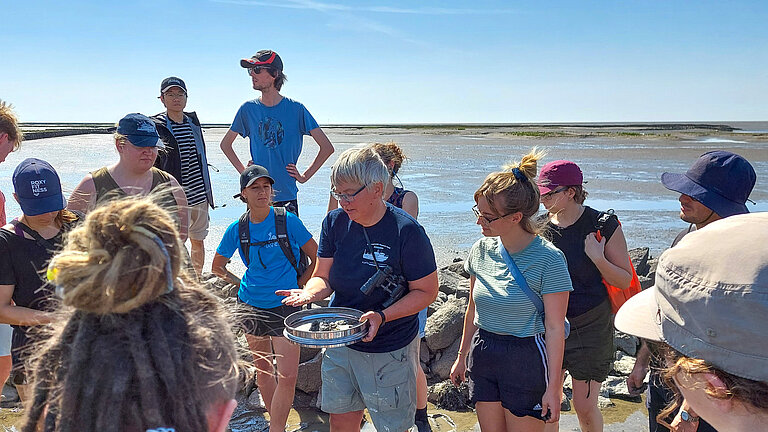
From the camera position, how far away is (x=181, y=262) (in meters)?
1.54

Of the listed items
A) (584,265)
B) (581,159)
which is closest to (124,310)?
(584,265)

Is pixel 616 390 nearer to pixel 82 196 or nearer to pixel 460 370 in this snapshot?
pixel 460 370

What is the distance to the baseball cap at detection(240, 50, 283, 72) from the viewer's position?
5.73 m

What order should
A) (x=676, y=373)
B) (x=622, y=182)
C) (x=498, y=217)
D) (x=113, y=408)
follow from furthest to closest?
(x=622, y=182)
(x=498, y=217)
(x=676, y=373)
(x=113, y=408)

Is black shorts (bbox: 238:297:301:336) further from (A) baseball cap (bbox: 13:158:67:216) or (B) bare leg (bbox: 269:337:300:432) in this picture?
(A) baseball cap (bbox: 13:158:67:216)

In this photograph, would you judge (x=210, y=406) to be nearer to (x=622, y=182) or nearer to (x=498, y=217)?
(x=498, y=217)

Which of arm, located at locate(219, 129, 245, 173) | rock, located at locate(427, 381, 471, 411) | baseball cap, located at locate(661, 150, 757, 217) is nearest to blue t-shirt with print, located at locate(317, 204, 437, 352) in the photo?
baseball cap, located at locate(661, 150, 757, 217)

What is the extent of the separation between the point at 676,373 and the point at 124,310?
1.51m

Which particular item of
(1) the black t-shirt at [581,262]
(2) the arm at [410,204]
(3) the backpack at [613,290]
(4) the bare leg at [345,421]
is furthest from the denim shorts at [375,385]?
(3) the backpack at [613,290]

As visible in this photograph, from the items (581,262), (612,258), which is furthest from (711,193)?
(581,262)

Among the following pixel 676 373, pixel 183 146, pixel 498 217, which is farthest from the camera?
pixel 183 146

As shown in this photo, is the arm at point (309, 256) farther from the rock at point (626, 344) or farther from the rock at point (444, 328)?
the rock at point (626, 344)

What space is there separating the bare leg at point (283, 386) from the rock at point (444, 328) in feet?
6.04

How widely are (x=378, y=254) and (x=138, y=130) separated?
218 centimetres
